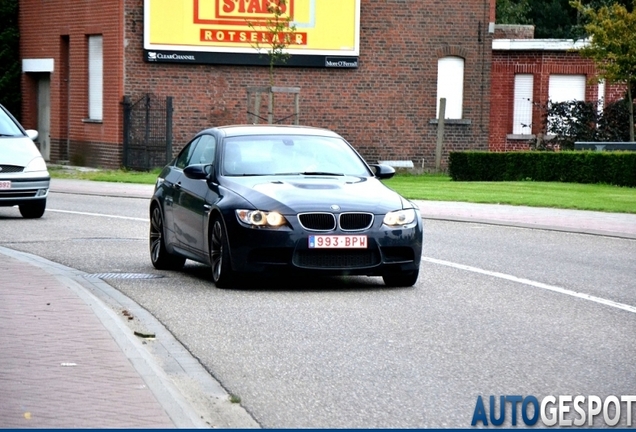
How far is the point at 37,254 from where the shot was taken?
15.8 metres

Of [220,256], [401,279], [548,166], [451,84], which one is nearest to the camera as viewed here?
[220,256]

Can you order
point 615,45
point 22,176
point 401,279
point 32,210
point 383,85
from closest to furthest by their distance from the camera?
1. point 401,279
2. point 22,176
3. point 32,210
4. point 615,45
5. point 383,85

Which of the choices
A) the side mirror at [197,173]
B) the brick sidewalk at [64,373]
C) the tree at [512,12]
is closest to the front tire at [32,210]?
the side mirror at [197,173]

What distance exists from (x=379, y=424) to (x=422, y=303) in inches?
192

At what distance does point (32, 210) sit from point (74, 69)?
1858 centimetres

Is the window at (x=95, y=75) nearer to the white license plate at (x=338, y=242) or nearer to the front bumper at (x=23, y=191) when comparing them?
the front bumper at (x=23, y=191)

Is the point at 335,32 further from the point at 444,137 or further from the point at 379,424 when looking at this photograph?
the point at 379,424

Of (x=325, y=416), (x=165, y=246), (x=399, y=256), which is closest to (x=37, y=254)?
(x=165, y=246)

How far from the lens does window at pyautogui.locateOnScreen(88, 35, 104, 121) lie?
38.6 metres

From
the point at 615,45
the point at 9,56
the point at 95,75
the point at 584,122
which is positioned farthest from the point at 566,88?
the point at 9,56

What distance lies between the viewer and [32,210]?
70.6ft

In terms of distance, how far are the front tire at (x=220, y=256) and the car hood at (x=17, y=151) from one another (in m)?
8.75

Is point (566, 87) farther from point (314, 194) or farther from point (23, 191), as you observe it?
point (314, 194)

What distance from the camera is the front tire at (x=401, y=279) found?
1271cm
